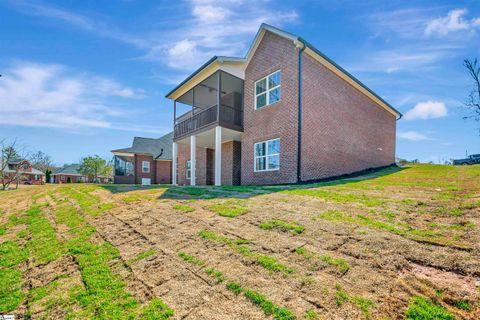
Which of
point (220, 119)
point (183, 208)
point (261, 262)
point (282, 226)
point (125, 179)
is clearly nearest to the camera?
point (261, 262)

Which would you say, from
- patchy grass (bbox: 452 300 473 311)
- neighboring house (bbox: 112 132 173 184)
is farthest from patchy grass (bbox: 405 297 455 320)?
neighboring house (bbox: 112 132 173 184)

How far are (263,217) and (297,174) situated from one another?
6.51m

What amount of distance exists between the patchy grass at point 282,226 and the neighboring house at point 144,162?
90.3 ft

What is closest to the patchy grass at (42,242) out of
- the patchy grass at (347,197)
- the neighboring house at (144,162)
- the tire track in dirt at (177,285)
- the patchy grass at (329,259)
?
the tire track in dirt at (177,285)

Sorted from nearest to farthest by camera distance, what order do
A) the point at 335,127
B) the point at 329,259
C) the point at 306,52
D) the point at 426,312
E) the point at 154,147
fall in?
1. the point at 426,312
2. the point at 329,259
3. the point at 306,52
4. the point at 335,127
5. the point at 154,147

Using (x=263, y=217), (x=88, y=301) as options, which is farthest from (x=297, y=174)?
(x=88, y=301)

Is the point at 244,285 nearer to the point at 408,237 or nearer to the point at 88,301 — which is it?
the point at 88,301

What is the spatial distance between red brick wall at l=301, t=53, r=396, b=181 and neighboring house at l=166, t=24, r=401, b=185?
0.16 feet

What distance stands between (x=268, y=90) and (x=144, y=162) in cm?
2168

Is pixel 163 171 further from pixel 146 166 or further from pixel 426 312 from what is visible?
pixel 426 312

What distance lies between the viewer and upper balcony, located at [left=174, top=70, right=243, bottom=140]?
15232 mm

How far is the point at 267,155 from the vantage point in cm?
1384

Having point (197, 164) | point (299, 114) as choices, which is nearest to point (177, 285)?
point (299, 114)

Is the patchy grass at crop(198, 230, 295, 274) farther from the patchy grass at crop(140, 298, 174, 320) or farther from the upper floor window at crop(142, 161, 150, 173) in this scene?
the upper floor window at crop(142, 161, 150, 173)
